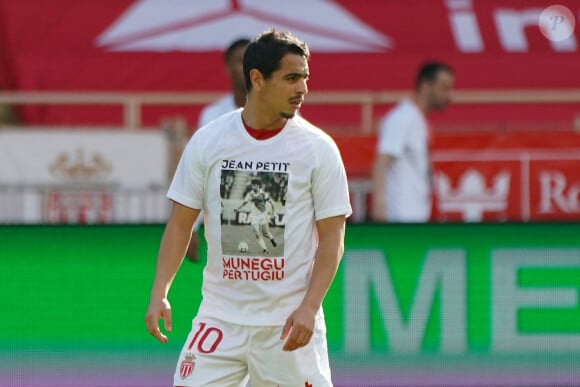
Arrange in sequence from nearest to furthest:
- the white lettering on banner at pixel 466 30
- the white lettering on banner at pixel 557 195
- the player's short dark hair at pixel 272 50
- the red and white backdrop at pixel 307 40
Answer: the player's short dark hair at pixel 272 50, the white lettering on banner at pixel 557 195, the red and white backdrop at pixel 307 40, the white lettering on banner at pixel 466 30

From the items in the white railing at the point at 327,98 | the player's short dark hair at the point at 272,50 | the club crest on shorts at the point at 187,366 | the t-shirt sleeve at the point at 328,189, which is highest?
the white railing at the point at 327,98

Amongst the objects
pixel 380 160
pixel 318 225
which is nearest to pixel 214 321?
pixel 318 225

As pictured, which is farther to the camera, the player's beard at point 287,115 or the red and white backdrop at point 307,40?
the red and white backdrop at point 307,40

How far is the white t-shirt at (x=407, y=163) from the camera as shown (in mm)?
10344

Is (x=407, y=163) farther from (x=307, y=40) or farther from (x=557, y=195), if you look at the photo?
(x=307, y=40)

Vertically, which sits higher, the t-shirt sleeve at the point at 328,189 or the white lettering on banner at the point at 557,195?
the t-shirt sleeve at the point at 328,189

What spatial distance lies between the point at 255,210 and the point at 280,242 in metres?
0.15

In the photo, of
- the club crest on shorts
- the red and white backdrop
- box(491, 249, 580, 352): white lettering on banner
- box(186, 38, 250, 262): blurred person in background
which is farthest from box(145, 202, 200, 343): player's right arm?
the red and white backdrop

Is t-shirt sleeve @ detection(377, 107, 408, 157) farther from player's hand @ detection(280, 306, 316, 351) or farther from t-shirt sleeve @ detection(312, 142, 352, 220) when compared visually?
player's hand @ detection(280, 306, 316, 351)

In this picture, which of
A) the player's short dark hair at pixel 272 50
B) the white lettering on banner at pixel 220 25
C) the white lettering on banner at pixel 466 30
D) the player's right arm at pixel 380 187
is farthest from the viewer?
the white lettering on banner at pixel 466 30

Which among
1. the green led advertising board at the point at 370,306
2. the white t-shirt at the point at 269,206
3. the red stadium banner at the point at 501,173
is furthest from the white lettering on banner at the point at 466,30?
the white t-shirt at the point at 269,206

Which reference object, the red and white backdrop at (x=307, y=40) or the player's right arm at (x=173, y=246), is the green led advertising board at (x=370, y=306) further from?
the red and white backdrop at (x=307, y=40)

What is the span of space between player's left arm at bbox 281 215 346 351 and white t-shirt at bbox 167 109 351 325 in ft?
0.18

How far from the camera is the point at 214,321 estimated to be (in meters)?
5.74
